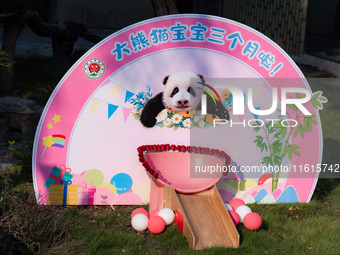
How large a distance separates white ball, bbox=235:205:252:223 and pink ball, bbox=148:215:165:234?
0.87 metres

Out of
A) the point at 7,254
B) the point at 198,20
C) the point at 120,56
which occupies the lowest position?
the point at 7,254

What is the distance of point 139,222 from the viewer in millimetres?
5324

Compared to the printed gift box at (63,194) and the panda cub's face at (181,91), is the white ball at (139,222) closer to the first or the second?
the printed gift box at (63,194)

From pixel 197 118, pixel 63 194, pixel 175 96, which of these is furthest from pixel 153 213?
pixel 175 96

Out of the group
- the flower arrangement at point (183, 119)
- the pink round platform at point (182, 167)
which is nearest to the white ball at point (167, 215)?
the pink round platform at point (182, 167)

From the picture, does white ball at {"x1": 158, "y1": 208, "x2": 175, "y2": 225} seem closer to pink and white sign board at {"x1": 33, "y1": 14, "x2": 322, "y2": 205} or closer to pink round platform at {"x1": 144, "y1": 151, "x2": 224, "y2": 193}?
pink round platform at {"x1": 144, "y1": 151, "x2": 224, "y2": 193}

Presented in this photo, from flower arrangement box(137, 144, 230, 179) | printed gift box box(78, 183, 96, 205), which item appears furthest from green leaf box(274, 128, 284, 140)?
printed gift box box(78, 183, 96, 205)

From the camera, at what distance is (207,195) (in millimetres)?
5734

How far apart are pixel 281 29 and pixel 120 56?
8159 mm

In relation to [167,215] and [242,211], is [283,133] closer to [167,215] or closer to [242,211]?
[242,211]

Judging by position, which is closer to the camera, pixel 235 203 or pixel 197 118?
pixel 235 203

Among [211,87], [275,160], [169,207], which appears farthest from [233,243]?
[211,87]

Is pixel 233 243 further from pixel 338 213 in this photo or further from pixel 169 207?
pixel 338 213

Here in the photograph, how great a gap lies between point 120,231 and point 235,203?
136 cm
